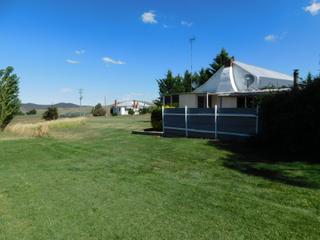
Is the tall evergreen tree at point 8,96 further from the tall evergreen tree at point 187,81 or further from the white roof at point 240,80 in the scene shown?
the tall evergreen tree at point 187,81

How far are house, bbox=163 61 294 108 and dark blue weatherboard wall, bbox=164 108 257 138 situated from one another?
385 inches

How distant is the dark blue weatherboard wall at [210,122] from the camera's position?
13.2 metres

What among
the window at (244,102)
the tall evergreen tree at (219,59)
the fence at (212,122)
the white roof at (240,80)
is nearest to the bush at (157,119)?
the fence at (212,122)

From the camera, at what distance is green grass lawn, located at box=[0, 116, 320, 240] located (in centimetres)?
455

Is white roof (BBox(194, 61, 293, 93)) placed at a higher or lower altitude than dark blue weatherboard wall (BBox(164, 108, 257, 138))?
higher

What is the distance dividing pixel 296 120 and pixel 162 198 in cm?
572

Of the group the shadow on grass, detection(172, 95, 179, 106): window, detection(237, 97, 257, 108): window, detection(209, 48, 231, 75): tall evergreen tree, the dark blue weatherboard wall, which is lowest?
the shadow on grass

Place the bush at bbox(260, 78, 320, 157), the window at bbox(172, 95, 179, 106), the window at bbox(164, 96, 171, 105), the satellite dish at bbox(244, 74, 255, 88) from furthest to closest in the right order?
1. the satellite dish at bbox(244, 74, 255, 88)
2. the window at bbox(164, 96, 171, 105)
3. the window at bbox(172, 95, 179, 106)
4. the bush at bbox(260, 78, 320, 157)

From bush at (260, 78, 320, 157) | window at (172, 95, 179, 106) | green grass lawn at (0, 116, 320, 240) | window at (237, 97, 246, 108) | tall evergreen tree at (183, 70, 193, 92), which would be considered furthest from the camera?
tall evergreen tree at (183, 70, 193, 92)

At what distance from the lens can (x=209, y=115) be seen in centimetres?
1517

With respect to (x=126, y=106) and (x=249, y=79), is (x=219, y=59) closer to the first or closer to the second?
(x=249, y=79)

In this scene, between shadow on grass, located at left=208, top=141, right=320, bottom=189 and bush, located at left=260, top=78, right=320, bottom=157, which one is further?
bush, located at left=260, top=78, right=320, bottom=157

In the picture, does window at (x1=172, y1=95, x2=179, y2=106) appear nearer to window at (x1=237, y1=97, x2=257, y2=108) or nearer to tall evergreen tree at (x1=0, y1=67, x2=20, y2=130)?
window at (x1=237, y1=97, x2=257, y2=108)

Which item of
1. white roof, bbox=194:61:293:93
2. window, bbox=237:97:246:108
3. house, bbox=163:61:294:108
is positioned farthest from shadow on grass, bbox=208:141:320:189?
white roof, bbox=194:61:293:93
